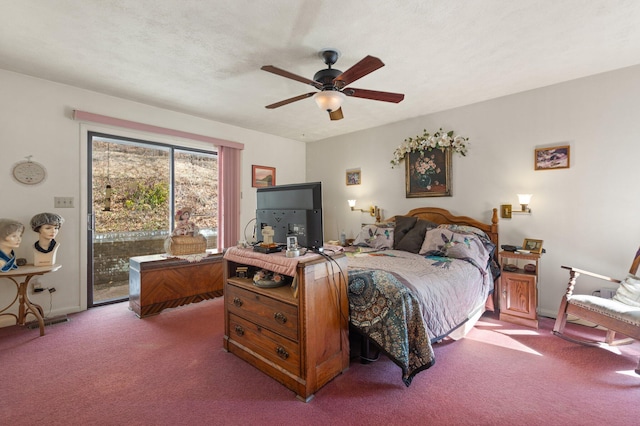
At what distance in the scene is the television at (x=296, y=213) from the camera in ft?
6.23

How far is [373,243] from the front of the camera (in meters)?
3.76

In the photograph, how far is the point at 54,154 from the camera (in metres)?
3.08

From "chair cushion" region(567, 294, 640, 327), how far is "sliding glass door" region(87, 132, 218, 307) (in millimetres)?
4496

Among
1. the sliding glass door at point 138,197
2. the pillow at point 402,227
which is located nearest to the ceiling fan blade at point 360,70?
the pillow at point 402,227

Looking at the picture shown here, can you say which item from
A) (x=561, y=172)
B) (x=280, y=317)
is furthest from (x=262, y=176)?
(x=561, y=172)

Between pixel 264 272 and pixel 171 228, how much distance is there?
2.56 meters

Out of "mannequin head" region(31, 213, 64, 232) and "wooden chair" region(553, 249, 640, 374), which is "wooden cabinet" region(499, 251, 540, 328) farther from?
"mannequin head" region(31, 213, 64, 232)

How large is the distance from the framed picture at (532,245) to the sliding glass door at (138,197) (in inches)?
165

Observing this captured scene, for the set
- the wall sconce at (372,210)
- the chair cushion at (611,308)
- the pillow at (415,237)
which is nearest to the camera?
the chair cushion at (611,308)

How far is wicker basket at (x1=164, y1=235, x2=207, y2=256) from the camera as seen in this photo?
11.4ft

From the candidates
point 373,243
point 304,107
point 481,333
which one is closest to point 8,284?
point 304,107

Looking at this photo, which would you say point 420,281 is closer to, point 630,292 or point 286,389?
point 286,389

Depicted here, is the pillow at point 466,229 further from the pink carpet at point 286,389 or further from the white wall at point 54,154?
the white wall at point 54,154

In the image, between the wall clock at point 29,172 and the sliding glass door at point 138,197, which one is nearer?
the wall clock at point 29,172
